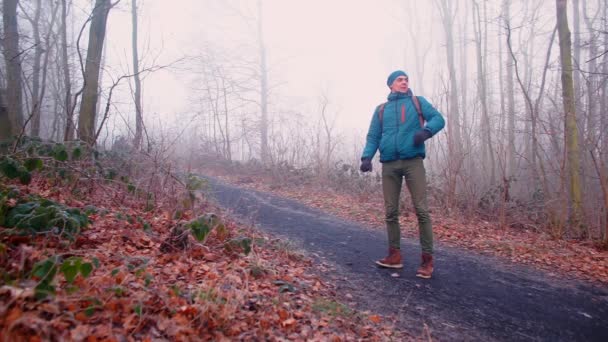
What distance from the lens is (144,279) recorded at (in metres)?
2.62

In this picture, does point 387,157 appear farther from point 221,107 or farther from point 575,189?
point 221,107

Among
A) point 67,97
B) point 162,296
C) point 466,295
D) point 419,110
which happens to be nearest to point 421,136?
point 419,110

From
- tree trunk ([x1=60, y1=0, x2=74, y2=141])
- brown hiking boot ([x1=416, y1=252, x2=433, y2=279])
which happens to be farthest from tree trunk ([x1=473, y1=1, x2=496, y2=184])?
tree trunk ([x1=60, y1=0, x2=74, y2=141])

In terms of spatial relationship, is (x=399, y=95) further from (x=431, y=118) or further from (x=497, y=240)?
(x=497, y=240)

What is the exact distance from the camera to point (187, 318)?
2324 mm

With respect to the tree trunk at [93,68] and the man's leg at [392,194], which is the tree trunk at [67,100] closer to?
the tree trunk at [93,68]

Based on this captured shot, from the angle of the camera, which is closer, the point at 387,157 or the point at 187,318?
the point at 187,318

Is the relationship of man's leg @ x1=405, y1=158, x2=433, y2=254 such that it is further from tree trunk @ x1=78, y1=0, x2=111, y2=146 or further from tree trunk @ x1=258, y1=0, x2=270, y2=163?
tree trunk @ x1=258, y1=0, x2=270, y2=163

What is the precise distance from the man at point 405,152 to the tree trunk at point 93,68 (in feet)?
20.0

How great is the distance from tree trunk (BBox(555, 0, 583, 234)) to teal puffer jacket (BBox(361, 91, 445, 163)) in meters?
4.48

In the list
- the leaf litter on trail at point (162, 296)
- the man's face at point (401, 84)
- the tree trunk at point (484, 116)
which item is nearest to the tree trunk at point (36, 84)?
the leaf litter on trail at point (162, 296)

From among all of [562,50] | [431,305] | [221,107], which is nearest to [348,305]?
[431,305]

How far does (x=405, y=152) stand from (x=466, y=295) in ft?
5.41

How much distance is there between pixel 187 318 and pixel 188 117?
73.7ft
